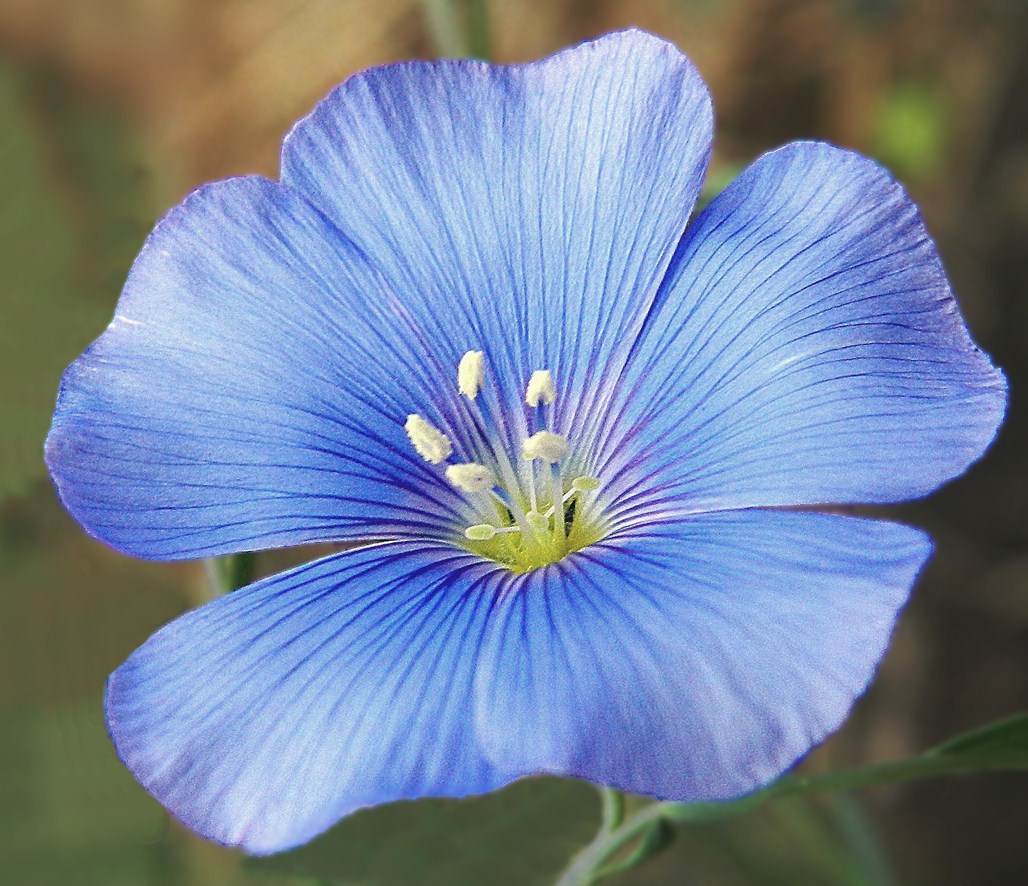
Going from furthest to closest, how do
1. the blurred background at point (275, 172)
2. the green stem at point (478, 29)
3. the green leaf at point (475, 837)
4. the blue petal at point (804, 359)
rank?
the blurred background at point (275, 172), the green stem at point (478, 29), the green leaf at point (475, 837), the blue petal at point (804, 359)

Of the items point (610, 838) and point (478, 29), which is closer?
point (610, 838)

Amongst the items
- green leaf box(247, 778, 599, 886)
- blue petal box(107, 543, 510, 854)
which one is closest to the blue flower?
blue petal box(107, 543, 510, 854)

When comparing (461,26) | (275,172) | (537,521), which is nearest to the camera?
(537,521)

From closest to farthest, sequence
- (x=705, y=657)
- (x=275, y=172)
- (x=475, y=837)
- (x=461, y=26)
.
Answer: (x=705, y=657) < (x=475, y=837) < (x=461, y=26) < (x=275, y=172)

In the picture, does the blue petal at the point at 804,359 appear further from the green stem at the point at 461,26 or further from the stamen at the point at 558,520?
the green stem at the point at 461,26

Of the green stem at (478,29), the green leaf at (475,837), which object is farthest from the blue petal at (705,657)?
the green stem at (478,29)

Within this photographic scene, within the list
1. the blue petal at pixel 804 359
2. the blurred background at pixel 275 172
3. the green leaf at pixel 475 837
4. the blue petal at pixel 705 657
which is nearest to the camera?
the blue petal at pixel 705 657

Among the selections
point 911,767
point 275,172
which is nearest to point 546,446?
point 911,767

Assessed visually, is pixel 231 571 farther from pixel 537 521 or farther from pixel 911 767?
pixel 911 767

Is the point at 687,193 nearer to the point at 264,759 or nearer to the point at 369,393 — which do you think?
the point at 369,393
